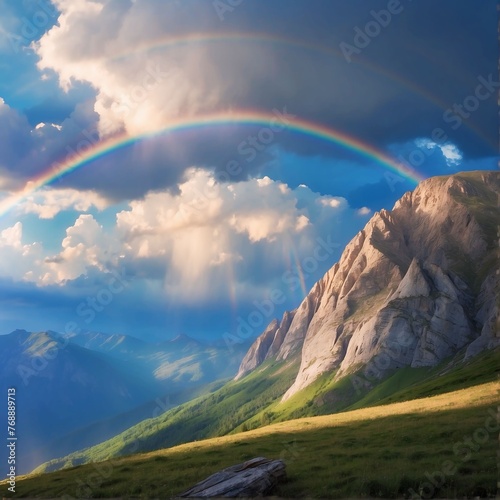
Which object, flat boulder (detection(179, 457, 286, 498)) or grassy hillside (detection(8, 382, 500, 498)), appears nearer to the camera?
grassy hillside (detection(8, 382, 500, 498))

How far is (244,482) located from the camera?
82.1ft

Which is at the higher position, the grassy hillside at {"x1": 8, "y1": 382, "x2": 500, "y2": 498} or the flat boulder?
the flat boulder

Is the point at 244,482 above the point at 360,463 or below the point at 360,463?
above

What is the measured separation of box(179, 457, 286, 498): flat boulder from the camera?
24.6 metres

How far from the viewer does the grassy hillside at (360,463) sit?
2392 centimetres

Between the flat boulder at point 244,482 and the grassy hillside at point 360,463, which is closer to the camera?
the grassy hillside at point 360,463

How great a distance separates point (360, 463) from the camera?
97.9 feet

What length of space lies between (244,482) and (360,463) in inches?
384

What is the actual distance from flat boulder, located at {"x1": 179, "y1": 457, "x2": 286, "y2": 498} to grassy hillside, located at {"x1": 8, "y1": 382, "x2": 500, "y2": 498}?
106 centimetres

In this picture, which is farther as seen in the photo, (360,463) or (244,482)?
(360,463)

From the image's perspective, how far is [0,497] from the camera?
4147 cm

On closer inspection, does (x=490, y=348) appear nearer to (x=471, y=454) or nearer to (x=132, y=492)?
(x=471, y=454)

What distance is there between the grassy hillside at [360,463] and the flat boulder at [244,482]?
41.8 inches

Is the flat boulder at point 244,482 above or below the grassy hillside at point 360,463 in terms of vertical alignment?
above
